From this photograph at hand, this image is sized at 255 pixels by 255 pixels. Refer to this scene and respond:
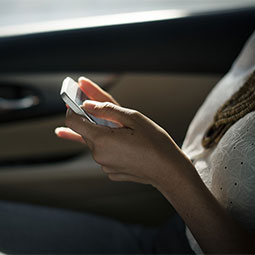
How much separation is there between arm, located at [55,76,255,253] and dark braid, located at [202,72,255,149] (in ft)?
0.50

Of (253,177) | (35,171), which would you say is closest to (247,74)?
(253,177)

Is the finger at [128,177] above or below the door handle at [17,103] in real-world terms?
above

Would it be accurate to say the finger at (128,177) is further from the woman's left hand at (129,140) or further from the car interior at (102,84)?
the car interior at (102,84)

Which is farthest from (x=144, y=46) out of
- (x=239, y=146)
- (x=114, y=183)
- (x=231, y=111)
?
(x=239, y=146)

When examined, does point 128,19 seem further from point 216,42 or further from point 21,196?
point 21,196

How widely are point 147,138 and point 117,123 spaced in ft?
0.22

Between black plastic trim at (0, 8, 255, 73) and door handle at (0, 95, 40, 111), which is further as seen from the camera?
door handle at (0, 95, 40, 111)

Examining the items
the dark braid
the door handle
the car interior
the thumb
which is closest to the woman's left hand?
the thumb

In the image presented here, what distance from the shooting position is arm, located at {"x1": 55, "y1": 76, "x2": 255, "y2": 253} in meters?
0.86

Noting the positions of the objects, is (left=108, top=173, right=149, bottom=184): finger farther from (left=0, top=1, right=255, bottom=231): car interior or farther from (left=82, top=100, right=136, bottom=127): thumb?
(left=0, top=1, right=255, bottom=231): car interior

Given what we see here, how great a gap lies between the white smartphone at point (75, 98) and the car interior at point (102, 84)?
497 mm

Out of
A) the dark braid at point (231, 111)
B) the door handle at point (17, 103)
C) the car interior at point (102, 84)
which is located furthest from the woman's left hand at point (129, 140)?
the door handle at point (17, 103)

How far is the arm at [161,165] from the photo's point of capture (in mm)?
861

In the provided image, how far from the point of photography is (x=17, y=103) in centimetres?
161
